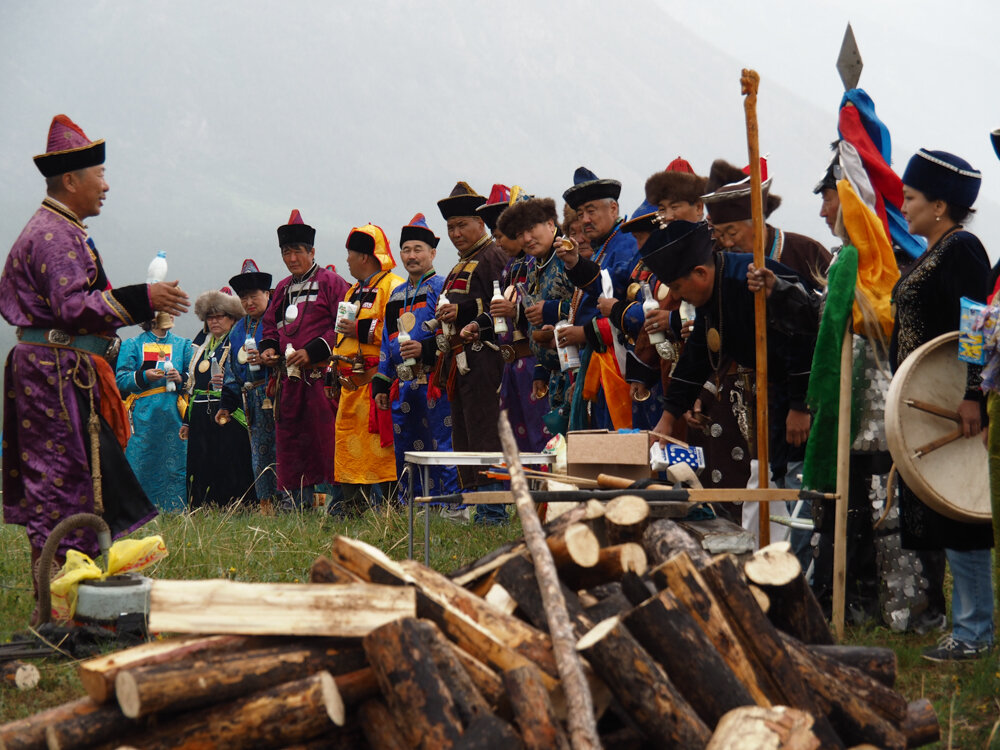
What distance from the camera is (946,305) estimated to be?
4.44m

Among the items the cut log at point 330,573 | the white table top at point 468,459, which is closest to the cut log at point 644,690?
the cut log at point 330,573

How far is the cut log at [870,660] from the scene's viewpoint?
3027 mm

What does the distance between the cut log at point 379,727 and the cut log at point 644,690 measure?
50cm

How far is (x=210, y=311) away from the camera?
11922 mm

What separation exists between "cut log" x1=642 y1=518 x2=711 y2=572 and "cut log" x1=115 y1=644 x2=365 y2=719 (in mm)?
1150

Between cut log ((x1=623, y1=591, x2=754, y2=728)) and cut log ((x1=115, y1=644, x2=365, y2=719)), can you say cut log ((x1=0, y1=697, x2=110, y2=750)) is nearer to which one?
cut log ((x1=115, y1=644, x2=365, y2=719))

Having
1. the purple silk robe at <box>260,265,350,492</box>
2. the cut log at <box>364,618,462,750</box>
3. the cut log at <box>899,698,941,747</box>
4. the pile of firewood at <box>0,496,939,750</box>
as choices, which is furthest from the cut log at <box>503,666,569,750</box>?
the purple silk robe at <box>260,265,350,492</box>

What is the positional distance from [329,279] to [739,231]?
17.3 ft

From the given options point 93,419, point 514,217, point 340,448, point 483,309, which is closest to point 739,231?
point 514,217

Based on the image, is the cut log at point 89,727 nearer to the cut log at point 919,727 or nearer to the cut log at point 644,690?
the cut log at point 644,690

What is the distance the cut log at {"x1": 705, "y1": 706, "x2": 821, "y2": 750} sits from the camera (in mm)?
A: 2404

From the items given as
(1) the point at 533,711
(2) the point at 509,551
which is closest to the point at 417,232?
(2) the point at 509,551

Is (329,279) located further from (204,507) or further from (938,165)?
(938,165)

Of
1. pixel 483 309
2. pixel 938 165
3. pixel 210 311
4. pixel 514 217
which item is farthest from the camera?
pixel 210 311
